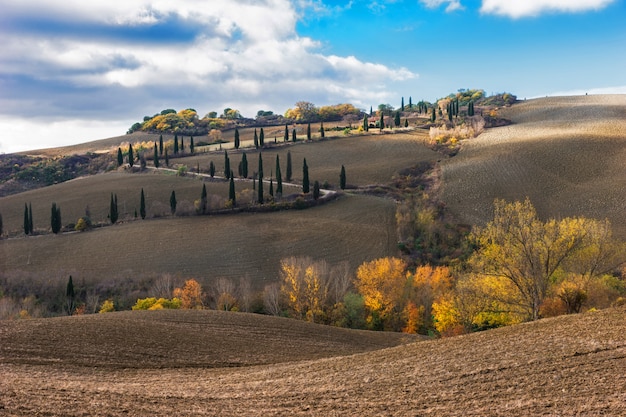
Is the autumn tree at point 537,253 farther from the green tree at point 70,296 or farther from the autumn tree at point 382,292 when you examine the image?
the green tree at point 70,296

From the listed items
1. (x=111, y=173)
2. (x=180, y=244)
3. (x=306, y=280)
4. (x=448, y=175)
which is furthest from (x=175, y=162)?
(x=306, y=280)

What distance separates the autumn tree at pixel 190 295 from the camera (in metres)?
55.6

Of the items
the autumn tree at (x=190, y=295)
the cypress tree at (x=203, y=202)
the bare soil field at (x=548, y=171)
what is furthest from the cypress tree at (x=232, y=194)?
the bare soil field at (x=548, y=171)

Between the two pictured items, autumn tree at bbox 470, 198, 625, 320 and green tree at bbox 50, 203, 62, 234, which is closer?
autumn tree at bbox 470, 198, 625, 320

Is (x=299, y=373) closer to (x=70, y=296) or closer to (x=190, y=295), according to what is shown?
(x=190, y=295)

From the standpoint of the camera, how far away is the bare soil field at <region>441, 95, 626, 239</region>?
79.8 m

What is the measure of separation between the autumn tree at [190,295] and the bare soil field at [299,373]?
2216 cm

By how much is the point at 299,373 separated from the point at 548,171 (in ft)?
286

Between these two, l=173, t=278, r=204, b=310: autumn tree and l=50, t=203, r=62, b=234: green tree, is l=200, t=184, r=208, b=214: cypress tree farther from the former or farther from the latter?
l=173, t=278, r=204, b=310: autumn tree

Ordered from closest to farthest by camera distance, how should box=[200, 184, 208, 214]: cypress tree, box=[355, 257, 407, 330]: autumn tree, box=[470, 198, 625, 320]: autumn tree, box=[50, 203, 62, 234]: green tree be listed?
box=[470, 198, 625, 320]: autumn tree
box=[355, 257, 407, 330]: autumn tree
box=[50, 203, 62, 234]: green tree
box=[200, 184, 208, 214]: cypress tree

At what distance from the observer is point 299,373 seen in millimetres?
23656

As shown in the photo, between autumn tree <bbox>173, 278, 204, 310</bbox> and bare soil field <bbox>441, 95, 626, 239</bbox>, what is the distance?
147ft

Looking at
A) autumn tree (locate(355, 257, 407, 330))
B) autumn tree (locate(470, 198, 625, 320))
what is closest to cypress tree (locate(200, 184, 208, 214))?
autumn tree (locate(355, 257, 407, 330))

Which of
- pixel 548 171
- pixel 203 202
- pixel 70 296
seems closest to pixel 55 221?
pixel 203 202
